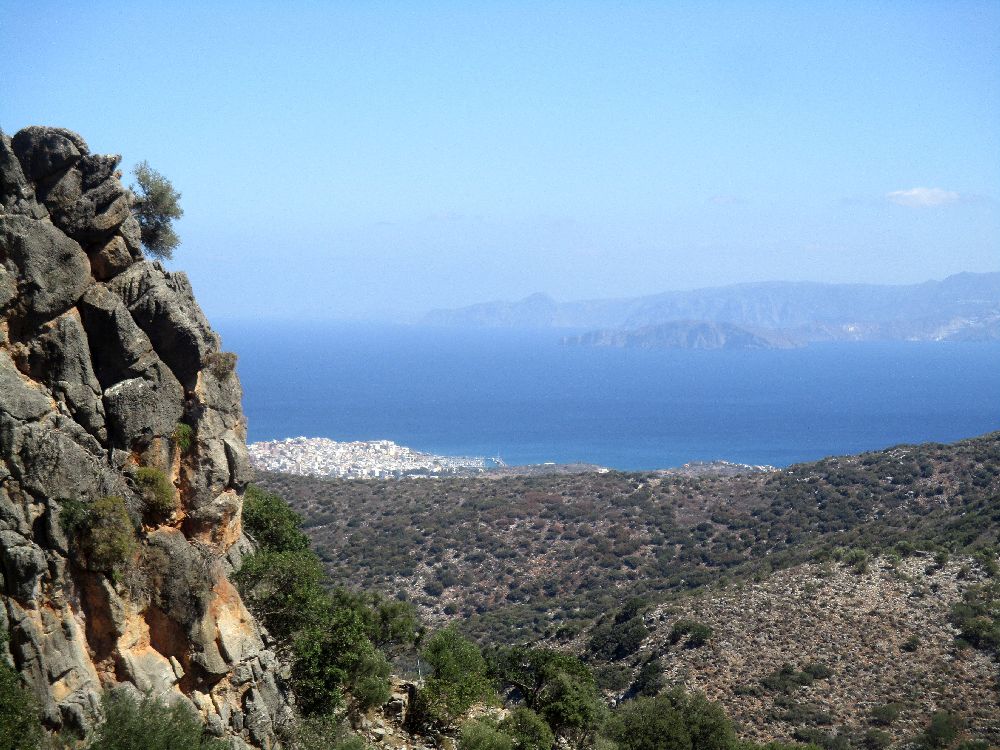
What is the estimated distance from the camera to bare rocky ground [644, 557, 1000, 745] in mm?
30672

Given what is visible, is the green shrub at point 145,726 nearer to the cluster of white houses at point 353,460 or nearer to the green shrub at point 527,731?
the green shrub at point 527,731

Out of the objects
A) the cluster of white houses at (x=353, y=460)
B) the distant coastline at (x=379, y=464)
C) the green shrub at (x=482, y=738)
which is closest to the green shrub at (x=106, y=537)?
the green shrub at (x=482, y=738)

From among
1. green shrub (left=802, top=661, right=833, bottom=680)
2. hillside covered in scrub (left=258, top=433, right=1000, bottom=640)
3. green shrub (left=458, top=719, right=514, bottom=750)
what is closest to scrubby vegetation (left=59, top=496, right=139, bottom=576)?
green shrub (left=458, top=719, right=514, bottom=750)

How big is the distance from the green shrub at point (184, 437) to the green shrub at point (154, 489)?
917 mm

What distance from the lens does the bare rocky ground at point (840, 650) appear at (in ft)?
101

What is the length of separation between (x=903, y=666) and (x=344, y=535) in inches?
1428

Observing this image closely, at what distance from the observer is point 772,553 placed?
51.3 m

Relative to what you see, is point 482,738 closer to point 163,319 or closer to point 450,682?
point 450,682

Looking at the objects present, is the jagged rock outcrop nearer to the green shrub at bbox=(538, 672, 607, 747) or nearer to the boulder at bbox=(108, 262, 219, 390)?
the boulder at bbox=(108, 262, 219, 390)

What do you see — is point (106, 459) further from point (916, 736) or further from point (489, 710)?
point (916, 736)

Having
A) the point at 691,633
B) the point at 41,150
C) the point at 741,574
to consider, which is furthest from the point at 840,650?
the point at 41,150

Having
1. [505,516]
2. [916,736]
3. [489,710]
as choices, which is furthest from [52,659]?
[505,516]

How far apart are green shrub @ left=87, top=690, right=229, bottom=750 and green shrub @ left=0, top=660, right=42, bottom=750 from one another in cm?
95

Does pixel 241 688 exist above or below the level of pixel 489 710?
above
